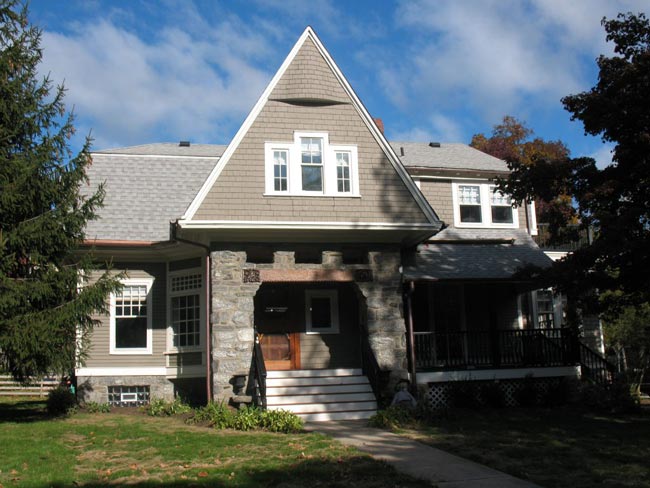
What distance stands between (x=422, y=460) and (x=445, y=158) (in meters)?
13.1

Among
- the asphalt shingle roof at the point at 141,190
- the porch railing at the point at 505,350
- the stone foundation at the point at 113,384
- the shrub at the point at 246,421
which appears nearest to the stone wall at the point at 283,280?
the porch railing at the point at 505,350

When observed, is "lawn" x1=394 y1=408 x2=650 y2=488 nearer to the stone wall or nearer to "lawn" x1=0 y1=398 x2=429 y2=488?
"lawn" x1=0 y1=398 x2=429 y2=488

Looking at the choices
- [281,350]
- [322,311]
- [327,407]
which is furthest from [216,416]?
[322,311]

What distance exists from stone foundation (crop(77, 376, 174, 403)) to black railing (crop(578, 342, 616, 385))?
10.4 meters

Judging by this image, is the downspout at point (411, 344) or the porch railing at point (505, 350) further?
the porch railing at point (505, 350)

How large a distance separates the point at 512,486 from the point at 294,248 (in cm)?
877

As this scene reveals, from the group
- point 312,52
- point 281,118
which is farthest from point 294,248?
point 312,52

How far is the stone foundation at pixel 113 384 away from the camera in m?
17.0

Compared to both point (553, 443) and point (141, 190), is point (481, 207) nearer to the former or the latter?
point (141, 190)

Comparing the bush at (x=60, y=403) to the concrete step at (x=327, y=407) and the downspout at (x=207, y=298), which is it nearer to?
the downspout at (x=207, y=298)

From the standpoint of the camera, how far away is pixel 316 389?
588 inches

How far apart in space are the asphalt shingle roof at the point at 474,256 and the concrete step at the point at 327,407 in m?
3.33

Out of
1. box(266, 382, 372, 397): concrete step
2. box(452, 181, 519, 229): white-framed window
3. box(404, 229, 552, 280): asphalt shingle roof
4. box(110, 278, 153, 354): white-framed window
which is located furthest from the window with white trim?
box(452, 181, 519, 229): white-framed window

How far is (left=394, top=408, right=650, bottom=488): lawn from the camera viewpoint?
28.9 ft
